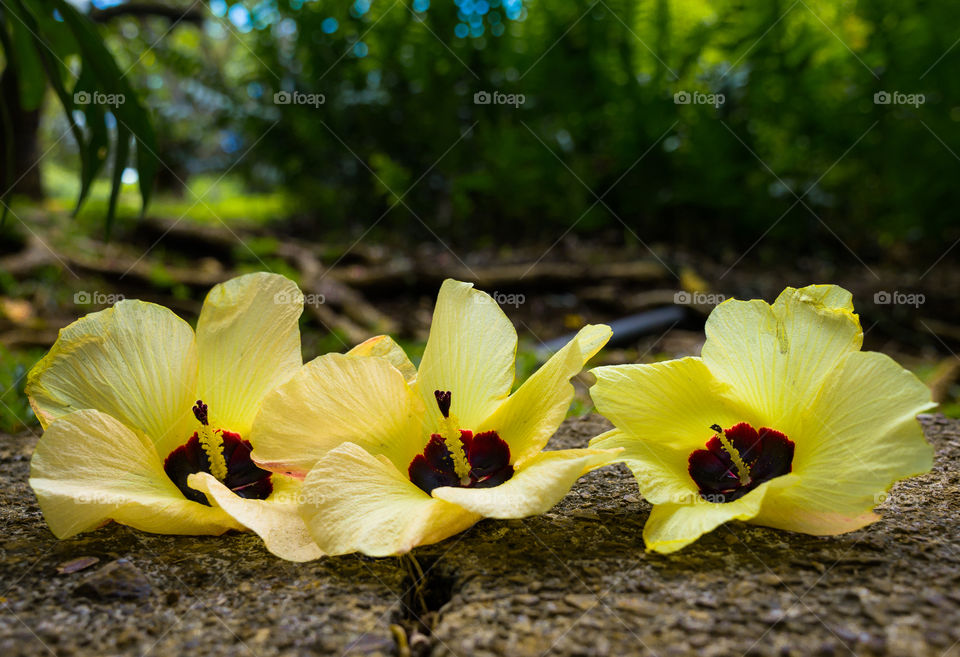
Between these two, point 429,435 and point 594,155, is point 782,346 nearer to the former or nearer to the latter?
point 429,435

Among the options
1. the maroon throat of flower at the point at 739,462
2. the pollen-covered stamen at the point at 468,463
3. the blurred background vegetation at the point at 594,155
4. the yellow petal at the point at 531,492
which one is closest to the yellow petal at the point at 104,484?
the pollen-covered stamen at the point at 468,463

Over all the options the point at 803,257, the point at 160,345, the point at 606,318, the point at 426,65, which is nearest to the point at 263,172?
the point at 426,65

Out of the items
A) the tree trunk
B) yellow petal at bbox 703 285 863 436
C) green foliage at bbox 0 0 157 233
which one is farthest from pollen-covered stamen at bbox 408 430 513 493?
the tree trunk

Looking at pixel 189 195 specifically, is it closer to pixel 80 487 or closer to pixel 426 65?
pixel 426 65

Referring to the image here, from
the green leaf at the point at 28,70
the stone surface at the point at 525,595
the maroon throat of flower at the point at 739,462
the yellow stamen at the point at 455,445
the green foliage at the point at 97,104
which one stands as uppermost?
the green leaf at the point at 28,70

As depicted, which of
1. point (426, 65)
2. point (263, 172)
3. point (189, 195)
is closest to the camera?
point (426, 65)

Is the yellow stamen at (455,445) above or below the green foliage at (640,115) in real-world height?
below

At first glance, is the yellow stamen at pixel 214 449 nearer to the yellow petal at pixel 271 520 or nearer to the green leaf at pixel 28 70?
the yellow petal at pixel 271 520
